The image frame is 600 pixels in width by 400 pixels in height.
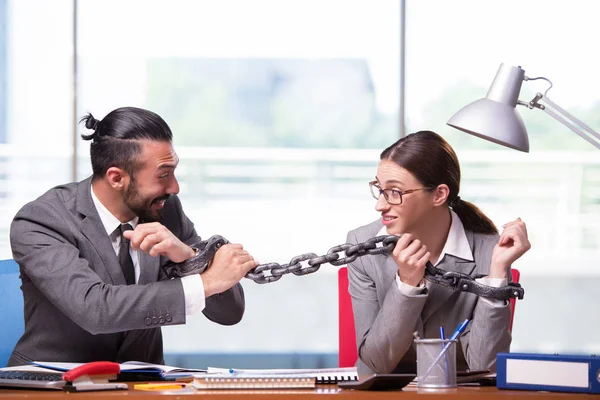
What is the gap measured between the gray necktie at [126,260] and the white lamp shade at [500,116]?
0.97 metres

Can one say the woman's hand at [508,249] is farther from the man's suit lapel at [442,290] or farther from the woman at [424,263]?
the man's suit lapel at [442,290]

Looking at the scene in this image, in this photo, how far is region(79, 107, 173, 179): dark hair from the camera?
2668 millimetres

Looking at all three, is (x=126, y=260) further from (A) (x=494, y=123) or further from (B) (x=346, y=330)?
(A) (x=494, y=123)

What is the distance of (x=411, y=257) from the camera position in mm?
2256

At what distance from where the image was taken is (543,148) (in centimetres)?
633

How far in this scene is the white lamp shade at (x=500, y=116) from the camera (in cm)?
222

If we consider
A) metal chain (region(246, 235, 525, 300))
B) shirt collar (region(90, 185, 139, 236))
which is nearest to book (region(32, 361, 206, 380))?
metal chain (region(246, 235, 525, 300))

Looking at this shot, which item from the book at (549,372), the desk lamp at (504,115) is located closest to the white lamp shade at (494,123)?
the desk lamp at (504,115)

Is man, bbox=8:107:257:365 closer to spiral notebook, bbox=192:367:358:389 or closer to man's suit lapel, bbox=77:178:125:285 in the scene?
man's suit lapel, bbox=77:178:125:285

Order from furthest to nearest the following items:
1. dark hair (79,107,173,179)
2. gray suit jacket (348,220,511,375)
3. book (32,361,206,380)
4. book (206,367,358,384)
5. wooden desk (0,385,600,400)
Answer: dark hair (79,107,173,179) < gray suit jacket (348,220,511,375) < book (32,361,206,380) < book (206,367,358,384) < wooden desk (0,385,600,400)

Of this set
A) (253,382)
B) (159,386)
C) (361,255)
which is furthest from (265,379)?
(361,255)

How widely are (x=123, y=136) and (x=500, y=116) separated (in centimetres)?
109

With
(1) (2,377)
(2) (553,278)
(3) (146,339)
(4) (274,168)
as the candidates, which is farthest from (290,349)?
(1) (2,377)

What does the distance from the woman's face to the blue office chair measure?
40.8 inches
